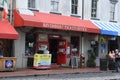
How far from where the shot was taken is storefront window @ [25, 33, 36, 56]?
31688 mm

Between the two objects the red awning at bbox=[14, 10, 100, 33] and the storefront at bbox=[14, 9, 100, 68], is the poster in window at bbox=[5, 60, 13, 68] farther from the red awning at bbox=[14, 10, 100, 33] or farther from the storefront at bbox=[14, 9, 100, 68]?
the red awning at bbox=[14, 10, 100, 33]

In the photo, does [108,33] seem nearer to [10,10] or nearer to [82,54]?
[82,54]

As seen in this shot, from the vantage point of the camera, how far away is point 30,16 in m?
30.5

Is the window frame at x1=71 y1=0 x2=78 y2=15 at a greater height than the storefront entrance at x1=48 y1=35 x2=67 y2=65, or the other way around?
the window frame at x1=71 y1=0 x2=78 y2=15

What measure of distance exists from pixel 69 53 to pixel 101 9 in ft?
22.6

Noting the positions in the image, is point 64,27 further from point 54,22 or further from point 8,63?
point 8,63

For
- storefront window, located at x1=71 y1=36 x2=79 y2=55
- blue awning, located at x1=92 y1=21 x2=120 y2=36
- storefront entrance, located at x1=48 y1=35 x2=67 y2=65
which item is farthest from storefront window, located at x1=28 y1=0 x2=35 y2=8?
blue awning, located at x1=92 y1=21 x2=120 y2=36

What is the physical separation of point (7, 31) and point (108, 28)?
500 inches

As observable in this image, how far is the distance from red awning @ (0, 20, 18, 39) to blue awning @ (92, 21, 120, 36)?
10.4 metres

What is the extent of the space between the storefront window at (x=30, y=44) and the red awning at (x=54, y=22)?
6.01ft

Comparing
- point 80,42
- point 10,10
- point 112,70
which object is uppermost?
point 10,10

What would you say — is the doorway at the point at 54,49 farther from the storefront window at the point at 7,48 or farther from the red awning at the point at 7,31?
the red awning at the point at 7,31

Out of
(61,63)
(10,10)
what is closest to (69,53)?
(61,63)

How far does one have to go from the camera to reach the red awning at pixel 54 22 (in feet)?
97.6
